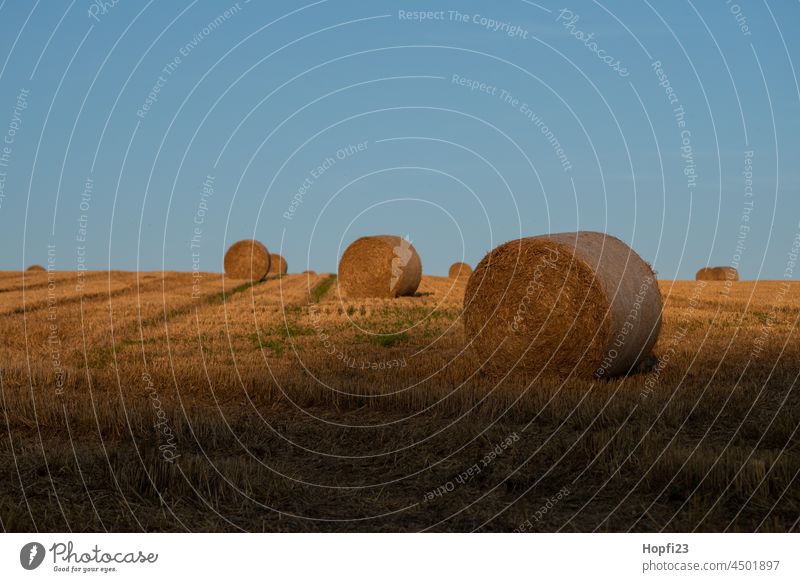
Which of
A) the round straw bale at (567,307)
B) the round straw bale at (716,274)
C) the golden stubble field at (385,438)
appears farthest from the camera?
the round straw bale at (716,274)

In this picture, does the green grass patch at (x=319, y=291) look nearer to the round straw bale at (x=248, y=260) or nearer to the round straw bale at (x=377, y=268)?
the round straw bale at (x=377, y=268)

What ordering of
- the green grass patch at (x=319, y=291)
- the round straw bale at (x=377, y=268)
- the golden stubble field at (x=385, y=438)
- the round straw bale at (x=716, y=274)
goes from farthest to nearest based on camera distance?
the round straw bale at (x=716, y=274) < the green grass patch at (x=319, y=291) < the round straw bale at (x=377, y=268) < the golden stubble field at (x=385, y=438)

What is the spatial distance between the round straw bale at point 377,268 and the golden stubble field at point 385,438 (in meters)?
11.4

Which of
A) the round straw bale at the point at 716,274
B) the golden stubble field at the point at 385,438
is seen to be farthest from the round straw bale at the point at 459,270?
the golden stubble field at the point at 385,438

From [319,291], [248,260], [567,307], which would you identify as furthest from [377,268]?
[567,307]

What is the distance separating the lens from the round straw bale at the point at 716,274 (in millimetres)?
42550

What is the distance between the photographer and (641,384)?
1014 cm

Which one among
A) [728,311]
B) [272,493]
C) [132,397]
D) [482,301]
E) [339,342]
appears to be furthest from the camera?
[728,311]

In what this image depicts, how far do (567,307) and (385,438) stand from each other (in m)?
3.89
